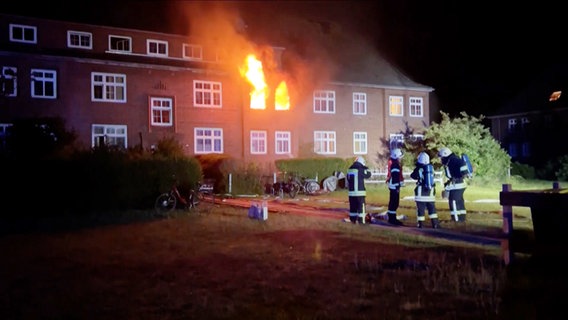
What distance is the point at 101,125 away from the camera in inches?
1218

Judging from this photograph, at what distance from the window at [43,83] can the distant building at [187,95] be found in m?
0.05

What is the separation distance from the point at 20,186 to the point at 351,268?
39.4 feet

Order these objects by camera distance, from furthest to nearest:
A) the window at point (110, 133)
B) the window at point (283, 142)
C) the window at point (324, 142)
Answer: the window at point (324, 142)
the window at point (283, 142)
the window at point (110, 133)

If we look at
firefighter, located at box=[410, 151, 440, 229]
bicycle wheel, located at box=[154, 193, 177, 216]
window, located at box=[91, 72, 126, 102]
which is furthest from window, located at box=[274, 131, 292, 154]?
firefighter, located at box=[410, 151, 440, 229]

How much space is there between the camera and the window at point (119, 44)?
104 ft

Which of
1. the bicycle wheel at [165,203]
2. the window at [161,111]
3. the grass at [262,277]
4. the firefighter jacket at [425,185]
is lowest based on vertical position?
the grass at [262,277]

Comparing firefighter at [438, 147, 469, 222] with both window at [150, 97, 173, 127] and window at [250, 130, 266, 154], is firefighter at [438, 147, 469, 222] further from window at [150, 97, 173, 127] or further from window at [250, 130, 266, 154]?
window at [250, 130, 266, 154]

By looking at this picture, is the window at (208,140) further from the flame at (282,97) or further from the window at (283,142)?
the flame at (282,97)

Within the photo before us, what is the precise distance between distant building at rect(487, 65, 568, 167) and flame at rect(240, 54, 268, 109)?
950 inches

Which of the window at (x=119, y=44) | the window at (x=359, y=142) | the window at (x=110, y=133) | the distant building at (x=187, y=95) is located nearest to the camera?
the distant building at (x=187, y=95)

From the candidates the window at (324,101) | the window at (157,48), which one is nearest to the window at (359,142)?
the window at (324,101)

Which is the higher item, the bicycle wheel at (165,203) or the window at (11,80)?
the window at (11,80)

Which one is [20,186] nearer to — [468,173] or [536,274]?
[468,173]

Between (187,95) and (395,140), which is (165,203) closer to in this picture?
(187,95)
